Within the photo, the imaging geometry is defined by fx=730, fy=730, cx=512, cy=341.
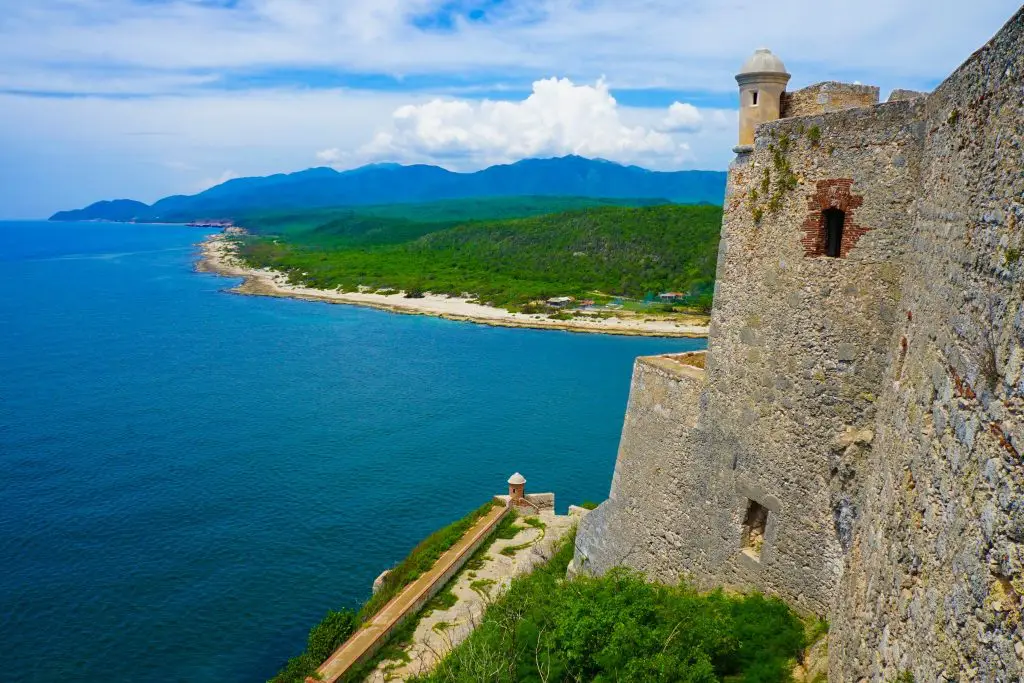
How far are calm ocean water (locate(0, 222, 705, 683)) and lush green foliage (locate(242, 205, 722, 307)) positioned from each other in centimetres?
2059

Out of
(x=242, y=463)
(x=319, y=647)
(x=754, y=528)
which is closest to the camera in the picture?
(x=754, y=528)

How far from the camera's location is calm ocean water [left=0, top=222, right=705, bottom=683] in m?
24.7

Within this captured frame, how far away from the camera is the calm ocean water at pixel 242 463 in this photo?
81.0ft

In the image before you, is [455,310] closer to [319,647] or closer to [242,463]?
[242,463]

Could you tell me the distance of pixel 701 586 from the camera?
10766mm

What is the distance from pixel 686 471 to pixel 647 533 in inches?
68.7

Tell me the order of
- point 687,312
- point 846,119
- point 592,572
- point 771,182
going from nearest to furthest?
point 846,119 < point 771,182 < point 592,572 < point 687,312

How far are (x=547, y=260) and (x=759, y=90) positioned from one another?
317ft

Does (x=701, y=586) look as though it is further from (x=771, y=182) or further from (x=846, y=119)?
(x=846, y=119)

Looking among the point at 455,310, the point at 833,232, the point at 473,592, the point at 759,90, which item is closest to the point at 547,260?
the point at 455,310

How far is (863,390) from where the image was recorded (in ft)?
26.5

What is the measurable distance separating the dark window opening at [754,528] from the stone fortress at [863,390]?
0.03m

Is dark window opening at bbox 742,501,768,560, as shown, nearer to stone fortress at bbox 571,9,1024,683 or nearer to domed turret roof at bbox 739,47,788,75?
stone fortress at bbox 571,9,1024,683

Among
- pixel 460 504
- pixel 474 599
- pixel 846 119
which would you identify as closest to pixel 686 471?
pixel 846 119
